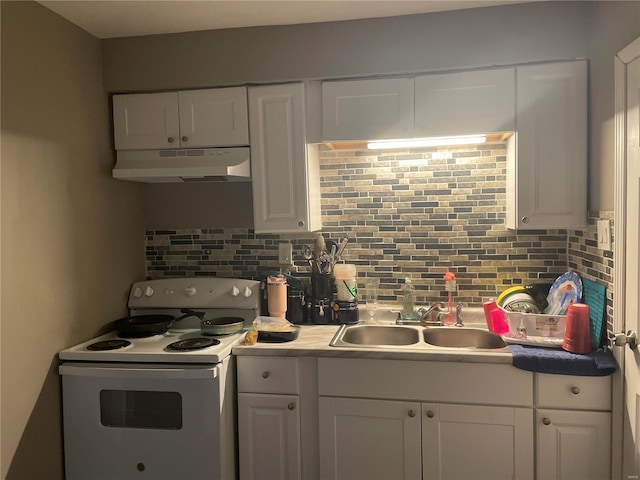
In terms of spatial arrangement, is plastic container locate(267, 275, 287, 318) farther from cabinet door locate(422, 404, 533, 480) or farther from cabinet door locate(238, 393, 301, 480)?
cabinet door locate(422, 404, 533, 480)

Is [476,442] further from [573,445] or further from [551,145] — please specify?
[551,145]

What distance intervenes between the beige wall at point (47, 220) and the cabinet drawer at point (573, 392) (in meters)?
2.02

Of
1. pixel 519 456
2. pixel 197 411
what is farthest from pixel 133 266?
pixel 519 456

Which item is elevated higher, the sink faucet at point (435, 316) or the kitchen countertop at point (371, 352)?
the sink faucet at point (435, 316)

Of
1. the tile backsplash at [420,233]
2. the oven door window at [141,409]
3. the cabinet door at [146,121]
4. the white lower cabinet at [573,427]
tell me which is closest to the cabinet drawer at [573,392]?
the white lower cabinet at [573,427]

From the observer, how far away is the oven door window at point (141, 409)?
7.09 ft

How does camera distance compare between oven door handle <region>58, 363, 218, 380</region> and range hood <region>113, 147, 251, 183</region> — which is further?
→ range hood <region>113, 147, 251, 183</region>

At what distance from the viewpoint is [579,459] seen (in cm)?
199

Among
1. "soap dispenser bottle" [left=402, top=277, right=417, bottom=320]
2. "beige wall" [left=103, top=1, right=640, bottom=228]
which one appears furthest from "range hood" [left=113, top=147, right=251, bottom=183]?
"soap dispenser bottle" [left=402, top=277, right=417, bottom=320]

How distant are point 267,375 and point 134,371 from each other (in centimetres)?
56

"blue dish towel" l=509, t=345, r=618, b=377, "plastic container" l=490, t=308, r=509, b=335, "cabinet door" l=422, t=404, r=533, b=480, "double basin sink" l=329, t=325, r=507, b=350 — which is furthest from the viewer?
"double basin sink" l=329, t=325, r=507, b=350

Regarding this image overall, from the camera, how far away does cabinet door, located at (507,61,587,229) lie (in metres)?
2.20

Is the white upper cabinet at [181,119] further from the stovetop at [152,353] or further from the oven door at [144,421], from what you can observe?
the oven door at [144,421]

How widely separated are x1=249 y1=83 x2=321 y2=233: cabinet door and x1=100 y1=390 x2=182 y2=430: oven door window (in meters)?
0.89
